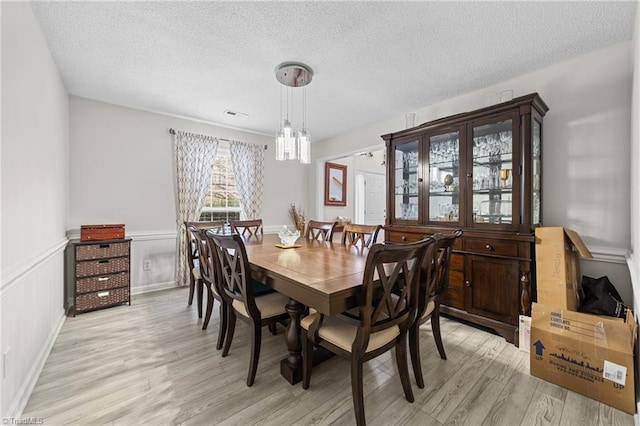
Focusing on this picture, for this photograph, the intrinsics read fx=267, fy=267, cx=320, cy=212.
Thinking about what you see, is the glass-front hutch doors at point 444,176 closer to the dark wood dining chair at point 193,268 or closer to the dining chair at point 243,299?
the dining chair at point 243,299

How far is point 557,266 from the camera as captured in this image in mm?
1947

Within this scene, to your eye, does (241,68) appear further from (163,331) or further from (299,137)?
(163,331)

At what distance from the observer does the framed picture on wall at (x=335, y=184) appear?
5.30m

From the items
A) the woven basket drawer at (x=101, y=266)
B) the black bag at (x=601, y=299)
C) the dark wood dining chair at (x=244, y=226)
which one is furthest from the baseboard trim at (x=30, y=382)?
the black bag at (x=601, y=299)

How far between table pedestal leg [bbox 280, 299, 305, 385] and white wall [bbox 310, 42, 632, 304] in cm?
246

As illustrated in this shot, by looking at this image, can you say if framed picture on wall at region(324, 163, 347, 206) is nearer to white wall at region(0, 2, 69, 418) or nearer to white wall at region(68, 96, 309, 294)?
white wall at region(68, 96, 309, 294)

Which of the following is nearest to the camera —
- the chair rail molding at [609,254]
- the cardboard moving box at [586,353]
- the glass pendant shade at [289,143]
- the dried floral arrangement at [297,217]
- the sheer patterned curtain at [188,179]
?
the cardboard moving box at [586,353]

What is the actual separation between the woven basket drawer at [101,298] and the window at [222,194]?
4.73 feet

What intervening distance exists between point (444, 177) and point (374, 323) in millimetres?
2043

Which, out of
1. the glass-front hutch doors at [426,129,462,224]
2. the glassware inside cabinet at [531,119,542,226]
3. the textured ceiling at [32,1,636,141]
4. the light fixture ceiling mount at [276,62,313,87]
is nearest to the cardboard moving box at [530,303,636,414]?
the glassware inside cabinet at [531,119,542,226]

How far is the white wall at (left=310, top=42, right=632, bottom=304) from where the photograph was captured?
2.12 meters

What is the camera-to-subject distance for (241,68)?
8.06 ft

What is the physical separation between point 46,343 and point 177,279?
1729mm

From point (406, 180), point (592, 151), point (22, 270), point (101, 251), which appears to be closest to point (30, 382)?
point (22, 270)
